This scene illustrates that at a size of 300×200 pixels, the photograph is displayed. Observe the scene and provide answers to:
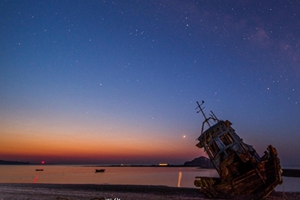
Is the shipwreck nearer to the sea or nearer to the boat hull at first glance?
the boat hull

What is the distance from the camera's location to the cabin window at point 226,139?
23.4 metres

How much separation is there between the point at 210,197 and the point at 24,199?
15328mm

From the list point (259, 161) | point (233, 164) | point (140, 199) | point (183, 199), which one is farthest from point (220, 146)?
point (140, 199)

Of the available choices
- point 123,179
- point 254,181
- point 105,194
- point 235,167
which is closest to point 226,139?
point 235,167

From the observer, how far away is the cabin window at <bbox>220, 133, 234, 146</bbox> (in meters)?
23.4

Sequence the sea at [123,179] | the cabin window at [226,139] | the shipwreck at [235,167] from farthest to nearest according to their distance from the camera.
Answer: the sea at [123,179] < the cabin window at [226,139] < the shipwreck at [235,167]

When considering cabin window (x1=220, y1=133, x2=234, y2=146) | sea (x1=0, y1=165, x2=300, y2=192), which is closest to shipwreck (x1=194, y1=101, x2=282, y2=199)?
cabin window (x1=220, y1=133, x2=234, y2=146)

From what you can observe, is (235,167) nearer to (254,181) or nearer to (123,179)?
(254,181)

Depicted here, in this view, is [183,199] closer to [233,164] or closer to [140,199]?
[140,199]

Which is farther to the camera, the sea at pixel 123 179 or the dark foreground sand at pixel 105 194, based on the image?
the sea at pixel 123 179

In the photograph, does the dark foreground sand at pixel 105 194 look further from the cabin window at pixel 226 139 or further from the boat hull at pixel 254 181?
the cabin window at pixel 226 139

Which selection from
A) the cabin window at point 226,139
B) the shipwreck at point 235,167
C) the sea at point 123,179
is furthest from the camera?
the sea at point 123,179

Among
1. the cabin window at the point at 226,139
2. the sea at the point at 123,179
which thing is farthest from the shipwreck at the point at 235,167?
the sea at the point at 123,179

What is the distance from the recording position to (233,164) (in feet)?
74.5
